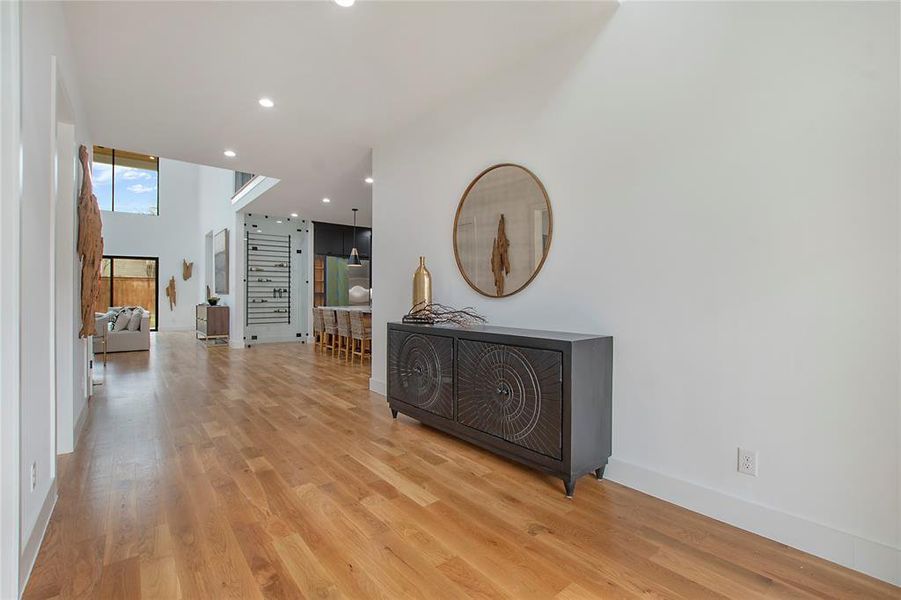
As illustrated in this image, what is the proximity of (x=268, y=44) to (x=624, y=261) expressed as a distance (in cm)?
255

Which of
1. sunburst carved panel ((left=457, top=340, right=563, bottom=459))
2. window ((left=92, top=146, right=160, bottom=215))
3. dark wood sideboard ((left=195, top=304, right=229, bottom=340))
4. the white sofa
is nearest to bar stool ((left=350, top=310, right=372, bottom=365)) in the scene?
dark wood sideboard ((left=195, top=304, right=229, bottom=340))

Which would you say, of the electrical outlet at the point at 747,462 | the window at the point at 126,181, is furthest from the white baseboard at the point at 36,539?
the window at the point at 126,181

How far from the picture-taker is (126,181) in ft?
37.7

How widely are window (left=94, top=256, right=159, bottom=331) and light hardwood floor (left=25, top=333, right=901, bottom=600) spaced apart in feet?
33.2

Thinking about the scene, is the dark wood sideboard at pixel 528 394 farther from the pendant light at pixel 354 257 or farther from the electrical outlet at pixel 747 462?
the pendant light at pixel 354 257

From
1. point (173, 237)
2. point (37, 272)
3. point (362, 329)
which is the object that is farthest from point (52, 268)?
point (173, 237)

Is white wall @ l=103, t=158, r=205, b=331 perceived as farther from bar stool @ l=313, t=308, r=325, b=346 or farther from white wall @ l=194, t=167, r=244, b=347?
bar stool @ l=313, t=308, r=325, b=346

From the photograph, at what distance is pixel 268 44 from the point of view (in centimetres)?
266

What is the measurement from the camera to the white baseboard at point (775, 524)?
61.1 inches

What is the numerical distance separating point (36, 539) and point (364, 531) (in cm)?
127

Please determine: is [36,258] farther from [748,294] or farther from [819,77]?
[819,77]

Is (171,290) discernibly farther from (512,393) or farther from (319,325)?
(512,393)

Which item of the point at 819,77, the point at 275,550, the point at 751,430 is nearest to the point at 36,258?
the point at 275,550

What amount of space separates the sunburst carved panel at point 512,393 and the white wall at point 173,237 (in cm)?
1151
